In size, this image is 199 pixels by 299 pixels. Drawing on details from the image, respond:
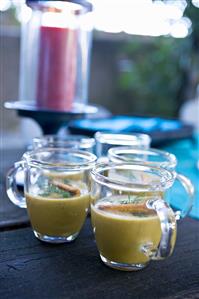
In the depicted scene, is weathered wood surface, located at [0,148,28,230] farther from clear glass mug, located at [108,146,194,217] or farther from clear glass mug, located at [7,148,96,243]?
clear glass mug, located at [108,146,194,217]

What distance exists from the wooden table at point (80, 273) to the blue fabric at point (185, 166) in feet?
0.53

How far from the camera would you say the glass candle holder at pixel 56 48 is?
0.95 metres

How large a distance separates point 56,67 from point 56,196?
17.7 inches

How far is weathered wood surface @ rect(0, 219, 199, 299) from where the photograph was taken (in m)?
0.48

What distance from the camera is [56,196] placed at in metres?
0.61

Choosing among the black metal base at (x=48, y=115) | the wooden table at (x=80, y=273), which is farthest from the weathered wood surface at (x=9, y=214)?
the black metal base at (x=48, y=115)

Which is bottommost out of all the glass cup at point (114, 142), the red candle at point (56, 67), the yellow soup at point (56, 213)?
the yellow soup at point (56, 213)

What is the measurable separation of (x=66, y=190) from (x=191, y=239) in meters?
0.22

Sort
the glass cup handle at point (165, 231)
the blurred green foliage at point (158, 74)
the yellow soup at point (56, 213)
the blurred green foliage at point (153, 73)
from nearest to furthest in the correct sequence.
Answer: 1. the glass cup handle at point (165, 231)
2. the yellow soup at point (56, 213)
3. the blurred green foliage at point (158, 74)
4. the blurred green foliage at point (153, 73)

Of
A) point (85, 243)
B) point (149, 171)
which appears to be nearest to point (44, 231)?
point (85, 243)

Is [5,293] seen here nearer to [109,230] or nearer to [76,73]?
[109,230]

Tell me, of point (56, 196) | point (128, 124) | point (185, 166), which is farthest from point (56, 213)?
point (128, 124)

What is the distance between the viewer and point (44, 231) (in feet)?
2.01

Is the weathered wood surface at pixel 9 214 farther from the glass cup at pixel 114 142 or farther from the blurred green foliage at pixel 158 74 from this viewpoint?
the blurred green foliage at pixel 158 74
